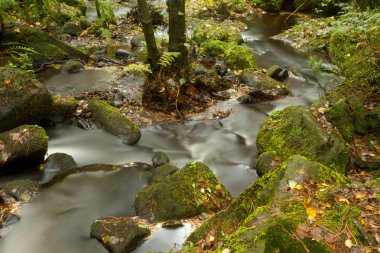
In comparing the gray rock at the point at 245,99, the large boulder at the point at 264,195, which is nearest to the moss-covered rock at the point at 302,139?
the large boulder at the point at 264,195

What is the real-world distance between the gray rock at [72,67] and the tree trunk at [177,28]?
3.27 meters

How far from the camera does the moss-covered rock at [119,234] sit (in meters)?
3.80

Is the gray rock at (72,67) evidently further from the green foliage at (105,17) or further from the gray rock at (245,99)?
the gray rock at (245,99)

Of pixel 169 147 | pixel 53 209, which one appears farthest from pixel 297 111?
pixel 53 209

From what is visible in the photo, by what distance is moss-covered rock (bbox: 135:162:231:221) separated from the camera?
4.34 m

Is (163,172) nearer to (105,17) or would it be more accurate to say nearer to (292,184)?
(292,184)

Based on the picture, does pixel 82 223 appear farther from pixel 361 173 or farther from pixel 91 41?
pixel 91 41

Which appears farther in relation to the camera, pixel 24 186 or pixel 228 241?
pixel 24 186

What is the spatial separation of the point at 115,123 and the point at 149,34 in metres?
1.98

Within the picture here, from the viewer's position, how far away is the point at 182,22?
7012mm

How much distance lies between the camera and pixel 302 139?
533 centimetres

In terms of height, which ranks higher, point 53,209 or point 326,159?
point 326,159

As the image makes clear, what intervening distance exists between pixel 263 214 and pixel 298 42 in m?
11.1

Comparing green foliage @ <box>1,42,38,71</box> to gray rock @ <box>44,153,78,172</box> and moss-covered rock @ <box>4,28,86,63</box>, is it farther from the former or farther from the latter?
gray rock @ <box>44,153,78,172</box>
